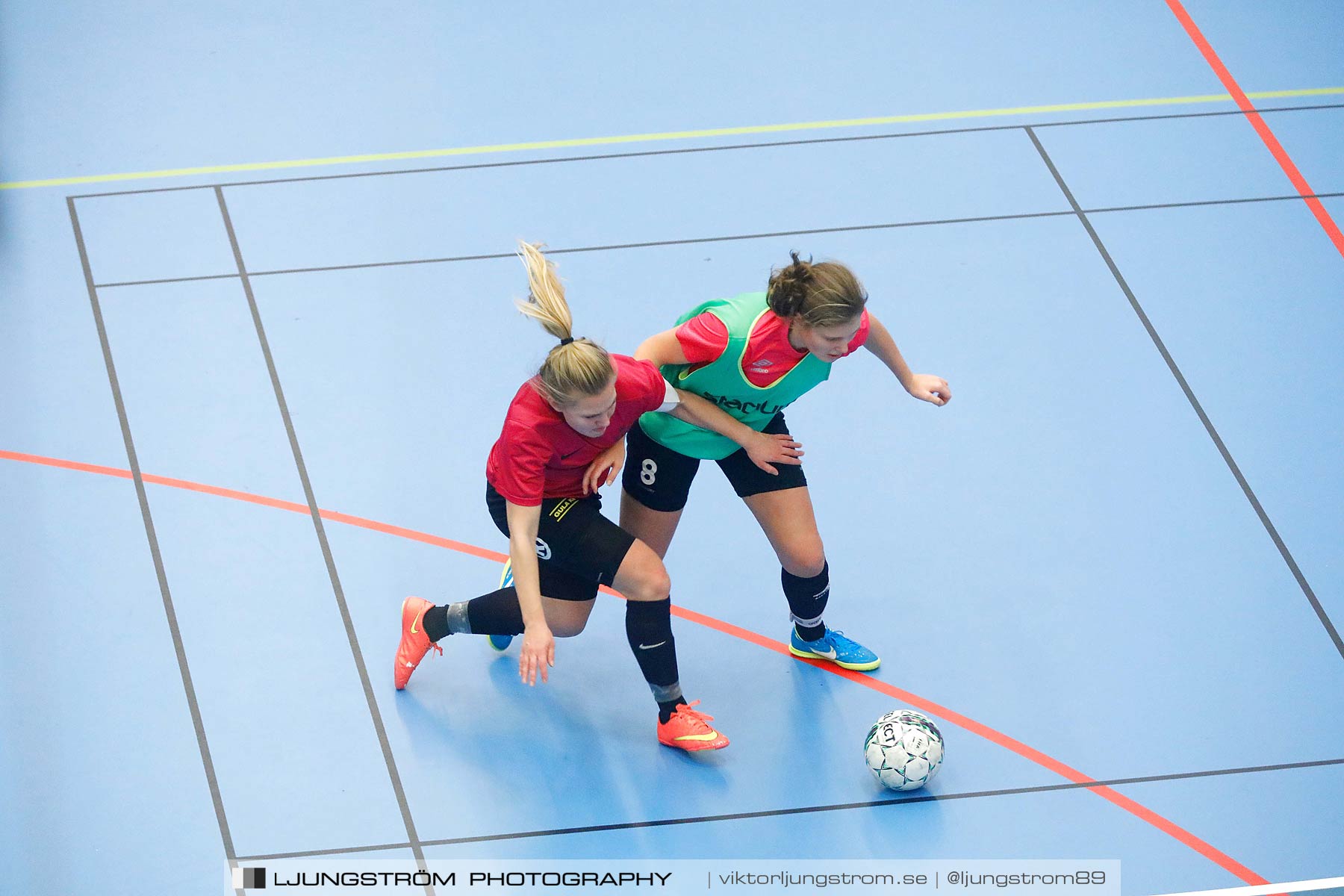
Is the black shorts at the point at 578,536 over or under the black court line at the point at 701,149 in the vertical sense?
under

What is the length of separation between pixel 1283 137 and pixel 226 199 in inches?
180

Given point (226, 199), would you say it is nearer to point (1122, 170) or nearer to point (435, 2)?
point (435, 2)

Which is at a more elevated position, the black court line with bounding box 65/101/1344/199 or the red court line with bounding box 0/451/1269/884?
the black court line with bounding box 65/101/1344/199

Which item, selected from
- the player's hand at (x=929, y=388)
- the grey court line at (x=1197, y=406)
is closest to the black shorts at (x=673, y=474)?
the player's hand at (x=929, y=388)

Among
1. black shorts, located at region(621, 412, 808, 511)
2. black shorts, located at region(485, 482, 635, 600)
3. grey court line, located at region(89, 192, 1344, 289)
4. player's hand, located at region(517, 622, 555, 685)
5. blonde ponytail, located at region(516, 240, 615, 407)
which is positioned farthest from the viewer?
grey court line, located at region(89, 192, 1344, 289)

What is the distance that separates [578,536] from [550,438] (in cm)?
31

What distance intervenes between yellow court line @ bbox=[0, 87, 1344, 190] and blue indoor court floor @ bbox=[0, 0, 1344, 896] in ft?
0.08

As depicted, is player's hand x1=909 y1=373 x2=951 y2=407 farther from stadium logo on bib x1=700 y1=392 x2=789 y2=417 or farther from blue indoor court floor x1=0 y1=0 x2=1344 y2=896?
blue indoor court floor x1=0 y1=0 x2=1344 y2=896

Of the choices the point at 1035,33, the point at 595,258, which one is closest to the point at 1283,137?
the point at 1035,33

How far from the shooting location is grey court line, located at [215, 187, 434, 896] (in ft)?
12.9

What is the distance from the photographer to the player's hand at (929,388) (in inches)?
165

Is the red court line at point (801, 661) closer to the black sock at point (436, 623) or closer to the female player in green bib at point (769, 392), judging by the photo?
the female player in green bib at point (769, 392)

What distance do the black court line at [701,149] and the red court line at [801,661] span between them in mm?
1588

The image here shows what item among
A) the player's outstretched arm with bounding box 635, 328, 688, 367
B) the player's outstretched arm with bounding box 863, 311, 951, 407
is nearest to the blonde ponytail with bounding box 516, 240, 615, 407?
the player's outstretched arm with bounding box 635, 328, 688, 367
